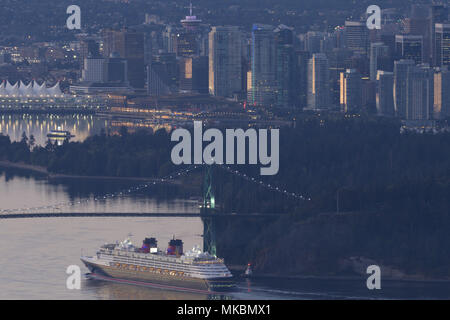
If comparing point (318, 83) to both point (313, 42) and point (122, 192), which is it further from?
point (122, 192)

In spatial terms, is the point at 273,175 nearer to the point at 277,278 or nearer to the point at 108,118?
the point at 277,278

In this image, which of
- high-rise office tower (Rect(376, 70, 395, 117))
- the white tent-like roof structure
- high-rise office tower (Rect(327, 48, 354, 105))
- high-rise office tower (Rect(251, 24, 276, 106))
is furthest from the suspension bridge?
the white tent-like roof structure

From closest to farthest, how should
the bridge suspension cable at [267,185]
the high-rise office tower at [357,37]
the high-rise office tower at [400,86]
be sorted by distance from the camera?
the bridge suspension cable at [267,185] → the high-rise office tower at [400,86] → the high-rise office tower at [357,37]

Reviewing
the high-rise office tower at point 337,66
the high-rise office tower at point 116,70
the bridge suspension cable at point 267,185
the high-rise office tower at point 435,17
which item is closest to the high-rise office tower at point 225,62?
the high-rise office tower at point 337,66

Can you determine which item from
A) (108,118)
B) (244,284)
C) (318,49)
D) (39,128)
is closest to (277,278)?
(244,284)

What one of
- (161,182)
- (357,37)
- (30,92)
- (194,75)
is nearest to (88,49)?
(194,75)

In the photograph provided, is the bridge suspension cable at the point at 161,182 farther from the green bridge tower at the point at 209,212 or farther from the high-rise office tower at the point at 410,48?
the high-rise office tower at the point at 410,48
